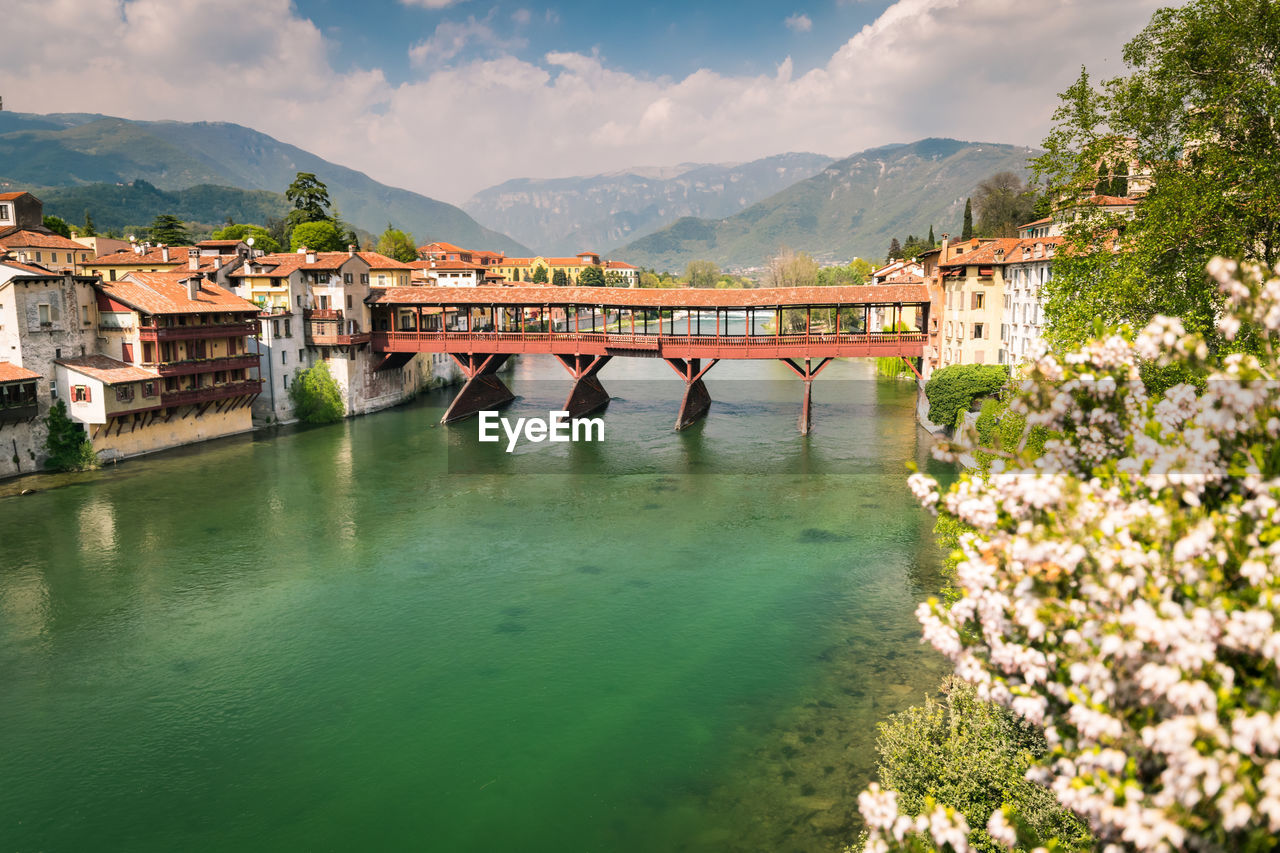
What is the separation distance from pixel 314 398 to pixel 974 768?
4772 centimetres

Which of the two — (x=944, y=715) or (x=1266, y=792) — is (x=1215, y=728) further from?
(x=944, y=715)

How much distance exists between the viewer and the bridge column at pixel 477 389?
2089 inches

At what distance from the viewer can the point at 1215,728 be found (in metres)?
4.64

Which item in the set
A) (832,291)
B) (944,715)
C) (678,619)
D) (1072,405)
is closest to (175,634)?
(678,619)

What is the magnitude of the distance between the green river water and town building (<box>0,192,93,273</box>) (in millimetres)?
42609

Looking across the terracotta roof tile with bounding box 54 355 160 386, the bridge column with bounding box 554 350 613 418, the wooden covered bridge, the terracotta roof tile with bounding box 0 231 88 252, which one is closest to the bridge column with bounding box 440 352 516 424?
the wooden covered bridge

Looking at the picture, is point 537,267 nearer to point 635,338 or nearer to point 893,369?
point 893,369

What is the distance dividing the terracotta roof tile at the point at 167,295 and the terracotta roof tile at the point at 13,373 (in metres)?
5.77

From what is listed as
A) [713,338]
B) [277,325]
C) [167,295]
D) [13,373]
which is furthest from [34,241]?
[713,338]

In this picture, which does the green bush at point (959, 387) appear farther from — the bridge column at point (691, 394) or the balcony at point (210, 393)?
the balcony at point (210, 393)

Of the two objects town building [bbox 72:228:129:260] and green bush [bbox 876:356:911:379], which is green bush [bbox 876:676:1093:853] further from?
town building [bbox 72:228:129:260]

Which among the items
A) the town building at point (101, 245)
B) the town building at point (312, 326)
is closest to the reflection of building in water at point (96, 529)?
the town building at point (312, 326)

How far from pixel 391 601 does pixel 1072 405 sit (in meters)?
21.0

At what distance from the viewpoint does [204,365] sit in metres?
43.0
